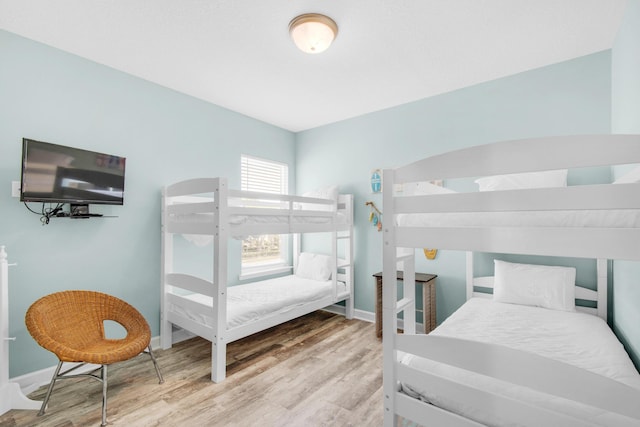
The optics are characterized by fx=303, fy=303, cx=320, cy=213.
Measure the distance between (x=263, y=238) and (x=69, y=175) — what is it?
88.8 inches

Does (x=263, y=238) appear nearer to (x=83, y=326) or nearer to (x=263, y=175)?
(x=263, y=175)

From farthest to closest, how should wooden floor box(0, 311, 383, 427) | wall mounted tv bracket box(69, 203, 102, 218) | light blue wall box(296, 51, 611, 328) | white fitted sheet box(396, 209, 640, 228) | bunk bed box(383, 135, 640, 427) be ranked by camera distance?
light blue wall box(296, 51, 611, 328) < wall mounted tv bracket box(69, 203, 102, 218) < wooden floor box(0, 311, 383, 427) < white fitted sheet box(396, 209, 640, 228) < bunk bed box(383, 135, 640, 427)

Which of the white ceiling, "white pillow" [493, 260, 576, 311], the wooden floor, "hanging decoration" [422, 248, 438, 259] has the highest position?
the white ceiling

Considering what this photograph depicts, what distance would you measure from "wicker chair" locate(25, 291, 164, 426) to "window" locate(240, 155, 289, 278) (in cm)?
154

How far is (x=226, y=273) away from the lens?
236 centimetres

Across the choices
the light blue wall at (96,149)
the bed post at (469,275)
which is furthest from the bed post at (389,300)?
the light blue wall at (96,149)

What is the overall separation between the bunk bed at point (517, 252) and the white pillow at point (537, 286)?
1.82 feet

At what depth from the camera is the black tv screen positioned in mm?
2080

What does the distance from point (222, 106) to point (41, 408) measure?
10.0ft

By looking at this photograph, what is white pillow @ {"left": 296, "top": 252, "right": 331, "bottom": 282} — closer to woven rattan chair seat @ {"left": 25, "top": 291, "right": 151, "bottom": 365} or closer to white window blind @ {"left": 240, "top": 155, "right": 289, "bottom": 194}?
white window blind @ {"left": 240, "top": 155, "right": 289, "bottom": 194}

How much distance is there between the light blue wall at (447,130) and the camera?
102 inches

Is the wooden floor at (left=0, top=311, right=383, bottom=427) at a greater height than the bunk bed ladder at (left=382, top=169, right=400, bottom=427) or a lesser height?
lesser

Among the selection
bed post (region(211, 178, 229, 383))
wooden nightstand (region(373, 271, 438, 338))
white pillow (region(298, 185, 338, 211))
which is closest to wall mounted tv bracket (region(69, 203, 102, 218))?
bed post (region(211, 178, 229, 383))

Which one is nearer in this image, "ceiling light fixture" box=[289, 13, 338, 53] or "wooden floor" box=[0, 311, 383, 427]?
"wooden floor" box=[0, 311, 383, 427]
